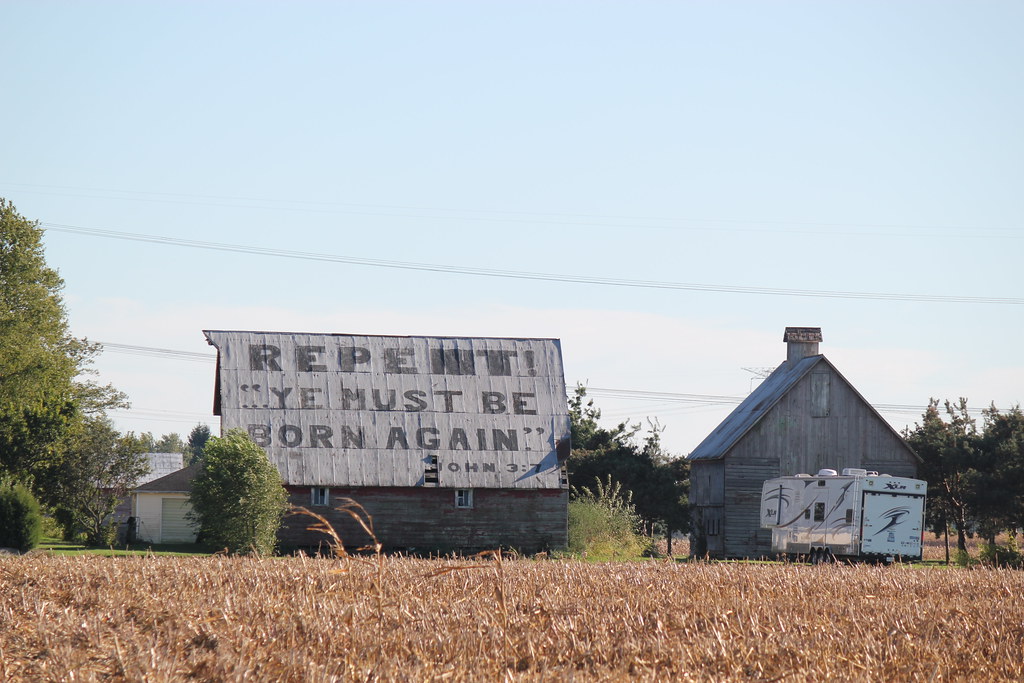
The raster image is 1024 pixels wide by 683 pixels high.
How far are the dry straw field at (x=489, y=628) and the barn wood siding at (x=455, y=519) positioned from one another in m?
Result: 21.2

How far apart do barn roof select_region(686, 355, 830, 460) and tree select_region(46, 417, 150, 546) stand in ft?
81.0

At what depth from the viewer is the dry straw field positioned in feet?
36.1

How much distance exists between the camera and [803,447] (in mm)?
47344

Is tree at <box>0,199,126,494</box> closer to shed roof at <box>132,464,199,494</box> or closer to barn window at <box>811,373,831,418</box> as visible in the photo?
shed roof at <box>132,464,199,494</box>

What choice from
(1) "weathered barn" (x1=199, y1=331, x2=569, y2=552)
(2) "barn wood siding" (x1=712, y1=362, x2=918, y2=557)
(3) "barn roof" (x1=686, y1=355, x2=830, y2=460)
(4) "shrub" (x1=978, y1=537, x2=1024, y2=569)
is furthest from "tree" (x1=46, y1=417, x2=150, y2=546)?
(4) "shrub" (x1=978, y1=537, x2=1024, y2=569)

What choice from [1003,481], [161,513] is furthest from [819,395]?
[161,513]

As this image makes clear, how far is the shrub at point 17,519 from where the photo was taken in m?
37.8

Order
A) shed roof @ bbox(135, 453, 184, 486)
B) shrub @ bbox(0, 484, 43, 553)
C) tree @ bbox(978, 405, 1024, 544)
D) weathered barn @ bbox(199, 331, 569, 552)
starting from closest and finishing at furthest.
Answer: shrub @ bbox(0, 484, 43, 553) → weathered barn @ bbox(199, 331, 569, 552) → tree @ bbox(978, 405, 1024, 544) → shed roof @ bbox(135, 453, 184, 486)

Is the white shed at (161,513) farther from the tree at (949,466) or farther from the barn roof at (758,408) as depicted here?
the tree at (949,466)

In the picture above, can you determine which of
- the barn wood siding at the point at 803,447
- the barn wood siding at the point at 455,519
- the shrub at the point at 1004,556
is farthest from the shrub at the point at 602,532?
→ the shrub at the point at 1004,556

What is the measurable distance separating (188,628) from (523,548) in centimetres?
2951

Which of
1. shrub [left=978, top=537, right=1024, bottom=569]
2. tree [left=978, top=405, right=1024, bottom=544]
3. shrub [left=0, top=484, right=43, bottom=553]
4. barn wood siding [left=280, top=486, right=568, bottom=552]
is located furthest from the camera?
tree [left=978, top=405, right=1024, bottom=544]

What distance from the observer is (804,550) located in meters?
40.1

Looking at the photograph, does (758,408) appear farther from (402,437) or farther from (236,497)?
(236,497)
